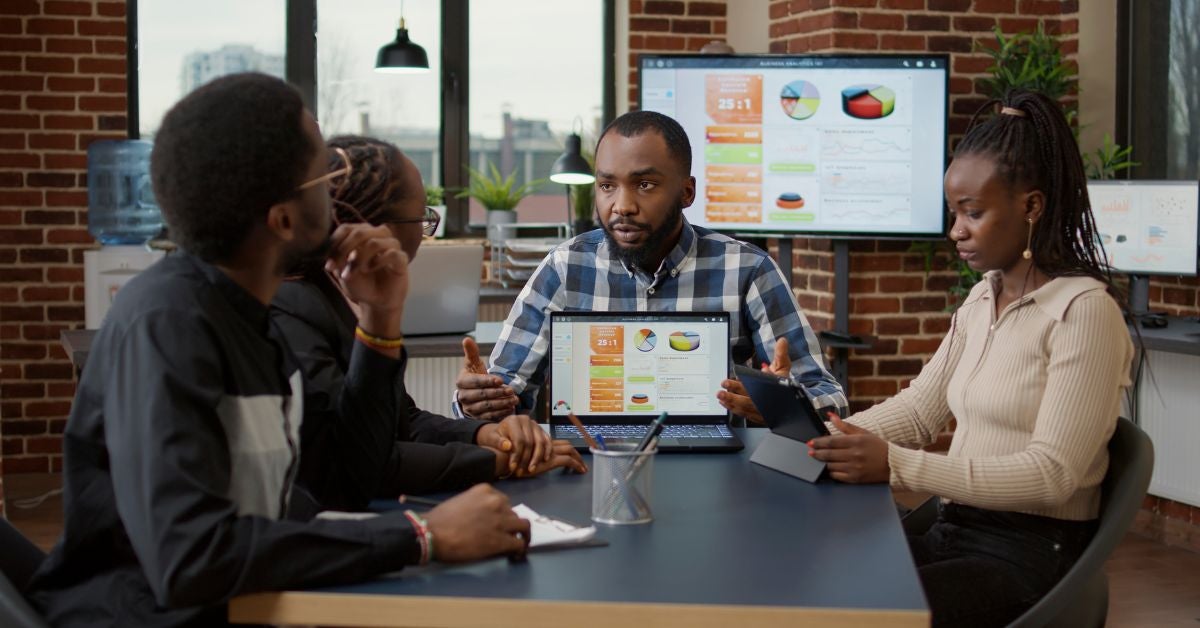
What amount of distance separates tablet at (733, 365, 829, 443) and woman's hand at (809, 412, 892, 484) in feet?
0.09

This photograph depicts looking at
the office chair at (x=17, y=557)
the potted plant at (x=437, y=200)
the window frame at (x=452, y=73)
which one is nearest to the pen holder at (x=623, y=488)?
the office chair at (x=17, y=557)

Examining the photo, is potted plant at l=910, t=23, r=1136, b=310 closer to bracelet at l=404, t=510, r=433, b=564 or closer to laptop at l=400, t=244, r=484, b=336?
laptop at l=400, t=244, r=484, b=336

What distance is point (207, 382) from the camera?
1.44m

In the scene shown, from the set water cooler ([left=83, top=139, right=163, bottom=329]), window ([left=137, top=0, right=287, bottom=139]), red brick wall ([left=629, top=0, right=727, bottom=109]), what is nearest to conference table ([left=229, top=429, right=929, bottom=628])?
water cooler ([left=83, top=139, right=163, bottom=329])

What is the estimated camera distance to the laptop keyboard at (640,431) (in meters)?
2.37

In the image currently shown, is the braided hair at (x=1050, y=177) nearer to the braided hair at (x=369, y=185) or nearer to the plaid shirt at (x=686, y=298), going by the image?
the plaid shirt at (x=686, y=298)

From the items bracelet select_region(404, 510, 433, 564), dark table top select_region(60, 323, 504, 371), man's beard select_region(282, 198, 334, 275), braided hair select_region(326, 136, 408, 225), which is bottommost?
bracelet select_region(404, 510, 433, 564)

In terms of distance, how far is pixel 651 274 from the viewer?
9.30 feet

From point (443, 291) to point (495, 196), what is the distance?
2377 millimetres

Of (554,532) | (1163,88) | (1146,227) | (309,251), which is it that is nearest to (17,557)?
(309,251)

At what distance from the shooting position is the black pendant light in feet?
20.3

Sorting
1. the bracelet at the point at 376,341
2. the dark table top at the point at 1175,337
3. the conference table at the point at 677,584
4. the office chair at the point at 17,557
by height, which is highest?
the bracelet at the point at 376,341

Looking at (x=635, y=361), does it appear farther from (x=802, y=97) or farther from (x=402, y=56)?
(x=402, y=56)

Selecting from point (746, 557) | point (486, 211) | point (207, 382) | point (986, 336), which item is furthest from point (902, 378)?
point (207, 382)
